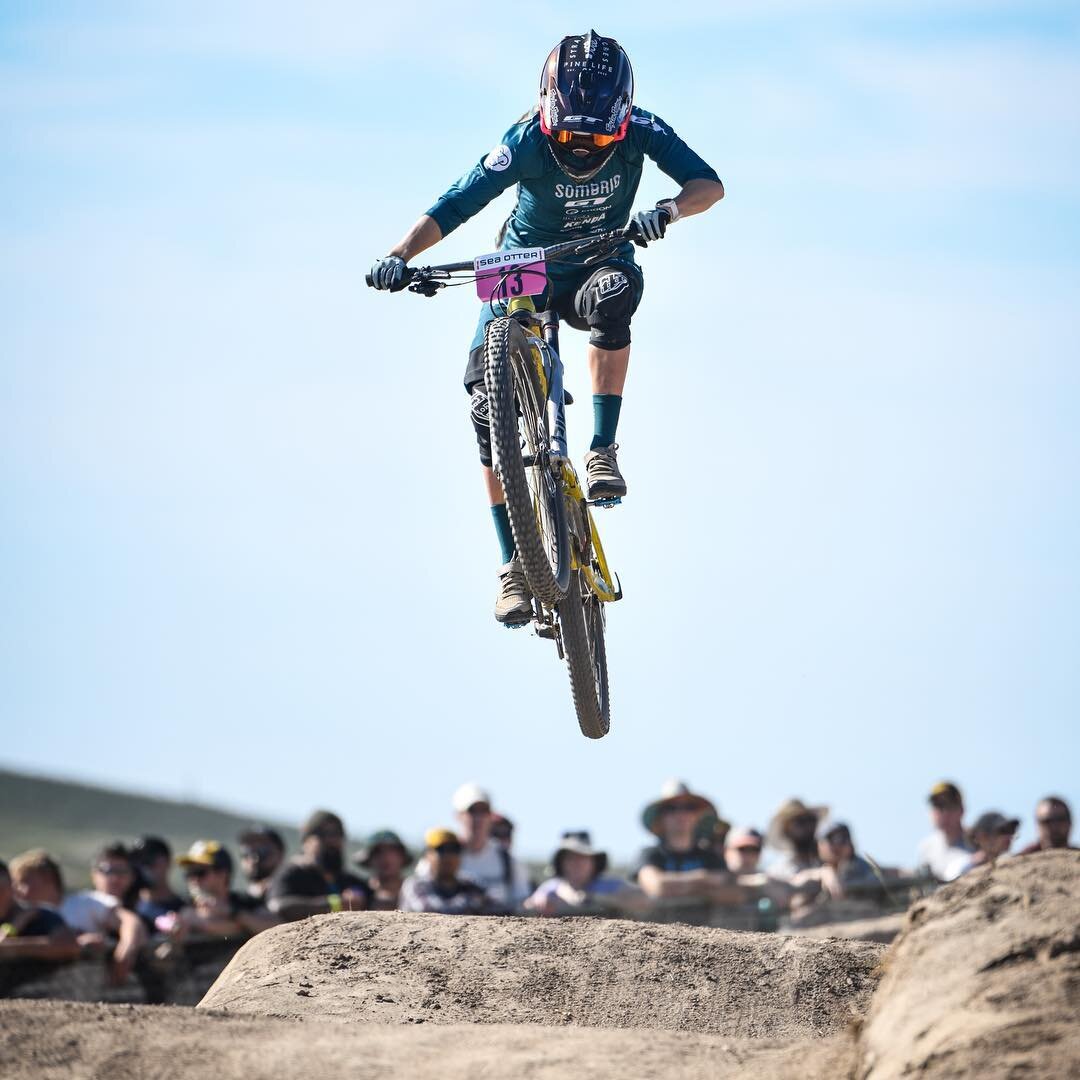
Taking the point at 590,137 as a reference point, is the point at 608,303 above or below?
below

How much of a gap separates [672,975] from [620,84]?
4635mm

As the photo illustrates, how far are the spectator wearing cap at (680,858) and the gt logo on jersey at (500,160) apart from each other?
560cm

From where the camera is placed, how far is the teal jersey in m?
8.94

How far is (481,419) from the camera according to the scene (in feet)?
29.6

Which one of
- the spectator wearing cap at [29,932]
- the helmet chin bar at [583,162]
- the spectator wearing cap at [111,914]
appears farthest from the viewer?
the spectator wearing cap at [111,914]

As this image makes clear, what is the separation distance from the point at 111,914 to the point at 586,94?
20.6ft

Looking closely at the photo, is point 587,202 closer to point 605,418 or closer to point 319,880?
point 605,418

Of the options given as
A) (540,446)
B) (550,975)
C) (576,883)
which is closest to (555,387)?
(540,446)

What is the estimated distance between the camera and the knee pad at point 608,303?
893 centimetres

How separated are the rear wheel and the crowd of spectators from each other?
10.8ft

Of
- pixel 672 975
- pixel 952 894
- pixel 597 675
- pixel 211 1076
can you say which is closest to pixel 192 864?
pixel 597 675

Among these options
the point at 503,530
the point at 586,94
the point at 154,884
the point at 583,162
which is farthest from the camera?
the point at 154,884

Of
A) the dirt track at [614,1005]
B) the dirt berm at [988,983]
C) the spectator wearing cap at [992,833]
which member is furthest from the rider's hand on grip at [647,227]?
the spectator wearing cap at [992,833]

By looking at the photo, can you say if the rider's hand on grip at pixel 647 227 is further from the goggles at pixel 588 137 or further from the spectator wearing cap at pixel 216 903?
the spectator wearing cap at pixel 216 903
